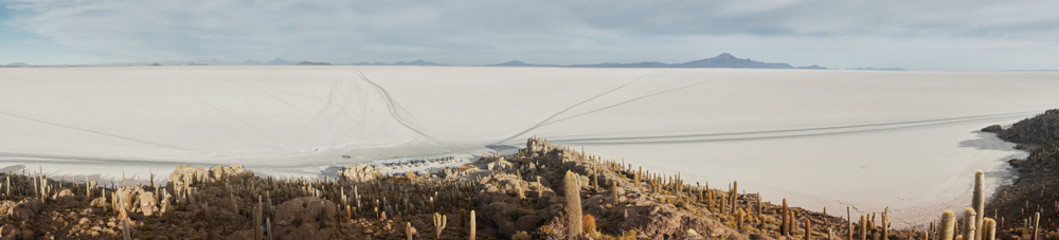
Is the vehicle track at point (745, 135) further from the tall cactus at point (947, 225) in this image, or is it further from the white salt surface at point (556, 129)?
the tall cactus at point (947, 225)

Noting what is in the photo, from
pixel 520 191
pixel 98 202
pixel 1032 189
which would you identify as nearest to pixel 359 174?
pixel 520 191

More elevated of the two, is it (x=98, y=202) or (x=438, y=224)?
(x=98, y=202)

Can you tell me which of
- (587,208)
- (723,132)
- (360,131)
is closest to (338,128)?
(360,131)

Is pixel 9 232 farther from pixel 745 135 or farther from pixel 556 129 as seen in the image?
pixel 745 135

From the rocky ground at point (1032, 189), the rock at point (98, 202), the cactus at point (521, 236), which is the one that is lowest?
the rocky ground at point (1032, 189)

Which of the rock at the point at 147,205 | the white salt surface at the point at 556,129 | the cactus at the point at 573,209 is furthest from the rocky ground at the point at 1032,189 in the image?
the rock at the point at 147,205

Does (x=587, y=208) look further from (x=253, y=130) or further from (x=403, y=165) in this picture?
(x=253, y=130)

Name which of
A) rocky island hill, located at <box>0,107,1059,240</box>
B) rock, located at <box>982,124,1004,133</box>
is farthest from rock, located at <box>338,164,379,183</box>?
rock, located at <box>982,124,1004,133</box>

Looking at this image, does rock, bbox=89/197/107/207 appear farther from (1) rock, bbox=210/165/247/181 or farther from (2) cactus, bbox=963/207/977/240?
(2) cactus, bbox=963/207/977/240
